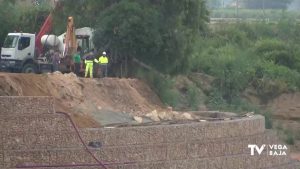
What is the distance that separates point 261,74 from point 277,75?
3.29ft

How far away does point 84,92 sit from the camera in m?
31.0

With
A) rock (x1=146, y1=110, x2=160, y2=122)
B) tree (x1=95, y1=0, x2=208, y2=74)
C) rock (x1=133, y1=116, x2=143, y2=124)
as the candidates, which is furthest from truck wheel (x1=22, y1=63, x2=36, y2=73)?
rock (x1=133, y1=116, x2=143, y2=124)

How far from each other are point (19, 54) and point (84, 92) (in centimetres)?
1147

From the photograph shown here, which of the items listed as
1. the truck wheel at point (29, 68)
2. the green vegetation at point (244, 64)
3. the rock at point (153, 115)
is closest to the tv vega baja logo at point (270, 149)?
the rock at point (153, 115)

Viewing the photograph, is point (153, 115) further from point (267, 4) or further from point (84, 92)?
point (267, 4)

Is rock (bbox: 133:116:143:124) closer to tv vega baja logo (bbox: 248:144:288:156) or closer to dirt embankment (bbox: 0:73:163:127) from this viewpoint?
→ dirt embankment (bbox: 0:73:163:127)

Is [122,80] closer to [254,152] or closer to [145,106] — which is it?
[145,106]

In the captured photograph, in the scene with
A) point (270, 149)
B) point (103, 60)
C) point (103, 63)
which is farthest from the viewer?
point (103, 63)

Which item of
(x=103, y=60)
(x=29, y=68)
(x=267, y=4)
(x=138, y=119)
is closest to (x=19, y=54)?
(x=29, y=68)

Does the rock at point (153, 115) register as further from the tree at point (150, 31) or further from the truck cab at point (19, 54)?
the truck cab at point (19, 54)

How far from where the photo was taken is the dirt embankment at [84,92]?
997 inches

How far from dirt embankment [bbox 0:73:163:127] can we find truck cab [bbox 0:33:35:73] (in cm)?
659

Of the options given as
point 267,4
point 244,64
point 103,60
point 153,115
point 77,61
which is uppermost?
point 103,60

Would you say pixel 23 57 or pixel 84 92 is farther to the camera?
pixel 23 57
